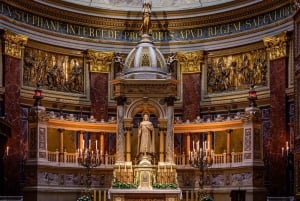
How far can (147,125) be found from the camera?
139 feet

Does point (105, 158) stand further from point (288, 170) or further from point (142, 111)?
point (288, 170)

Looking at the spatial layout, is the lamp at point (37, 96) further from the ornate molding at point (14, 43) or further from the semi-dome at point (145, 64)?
the semi-dome at point (145, 64)

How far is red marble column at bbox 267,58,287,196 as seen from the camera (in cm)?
4347

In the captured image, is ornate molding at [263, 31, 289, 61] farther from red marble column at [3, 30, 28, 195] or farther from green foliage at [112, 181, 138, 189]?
red marble column at [3, 30, 28, 195]

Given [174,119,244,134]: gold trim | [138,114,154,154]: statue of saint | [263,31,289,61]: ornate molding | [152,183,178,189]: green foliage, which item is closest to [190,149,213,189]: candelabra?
[152,183,178,189]: green foliage

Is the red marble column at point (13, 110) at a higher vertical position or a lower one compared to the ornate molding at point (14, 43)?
lower

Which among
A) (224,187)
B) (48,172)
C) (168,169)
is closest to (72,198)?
(48,172)

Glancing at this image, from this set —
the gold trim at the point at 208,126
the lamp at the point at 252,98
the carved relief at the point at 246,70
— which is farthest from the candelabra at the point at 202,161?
the carved relief at the point at 246,70

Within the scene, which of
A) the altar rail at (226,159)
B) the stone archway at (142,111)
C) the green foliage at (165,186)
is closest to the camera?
the green foliage at (165,186)

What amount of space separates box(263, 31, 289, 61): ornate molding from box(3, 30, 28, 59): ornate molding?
50.9 feet

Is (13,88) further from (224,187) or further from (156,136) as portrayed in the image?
(224,187)

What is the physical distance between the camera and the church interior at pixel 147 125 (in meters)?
42.0

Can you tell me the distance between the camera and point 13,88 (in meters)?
44.5

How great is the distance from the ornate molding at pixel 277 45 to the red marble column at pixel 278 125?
377mm
